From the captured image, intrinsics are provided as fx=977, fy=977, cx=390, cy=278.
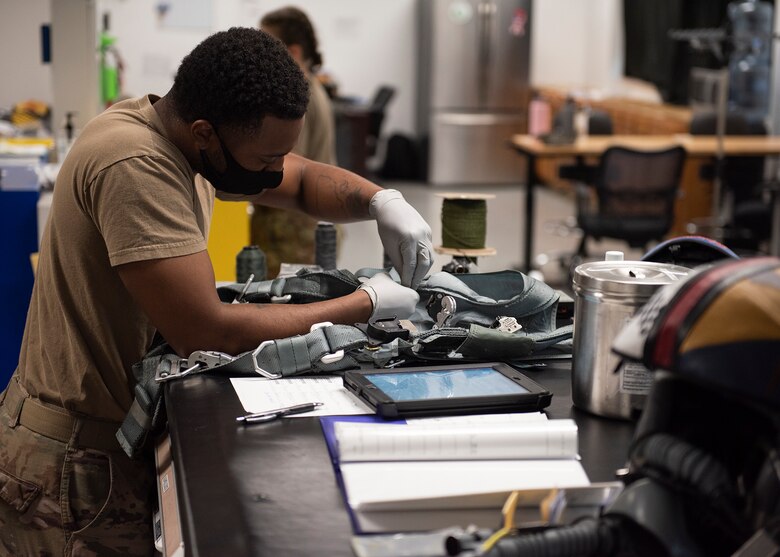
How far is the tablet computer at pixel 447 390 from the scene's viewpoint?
126cm

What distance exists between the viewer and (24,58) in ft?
21.9

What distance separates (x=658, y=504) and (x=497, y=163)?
921 centimetres

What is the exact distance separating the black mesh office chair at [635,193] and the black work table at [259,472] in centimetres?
410

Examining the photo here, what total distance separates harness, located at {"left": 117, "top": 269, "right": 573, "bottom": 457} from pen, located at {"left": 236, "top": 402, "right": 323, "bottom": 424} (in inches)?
6.2

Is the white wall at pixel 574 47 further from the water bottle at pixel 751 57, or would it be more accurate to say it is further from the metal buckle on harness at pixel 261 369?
the metal buckle on harness at pixel 261 369

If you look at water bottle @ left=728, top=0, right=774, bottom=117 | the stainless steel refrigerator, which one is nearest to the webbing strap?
water bottle @ left=728, top=0, right=774, bottom=117

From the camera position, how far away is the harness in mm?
1457

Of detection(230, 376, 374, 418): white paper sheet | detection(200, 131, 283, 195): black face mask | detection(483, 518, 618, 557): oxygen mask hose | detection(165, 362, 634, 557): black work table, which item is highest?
detection(200, 131, 283, 195): black face mask

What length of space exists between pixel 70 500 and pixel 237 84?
72cm

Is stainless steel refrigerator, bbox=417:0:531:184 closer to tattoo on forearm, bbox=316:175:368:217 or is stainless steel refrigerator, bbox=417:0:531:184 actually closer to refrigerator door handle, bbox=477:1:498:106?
refrigerator door handle, bbox=477:1:498:106

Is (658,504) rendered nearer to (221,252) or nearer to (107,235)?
(107,235)

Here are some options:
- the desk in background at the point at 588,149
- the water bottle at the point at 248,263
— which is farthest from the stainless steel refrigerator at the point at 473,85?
the water bottle at the point at 248,263

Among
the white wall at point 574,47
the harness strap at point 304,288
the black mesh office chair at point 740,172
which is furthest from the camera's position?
the white wall at point 574,47

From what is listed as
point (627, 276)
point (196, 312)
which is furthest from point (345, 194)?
point (627, 276)
